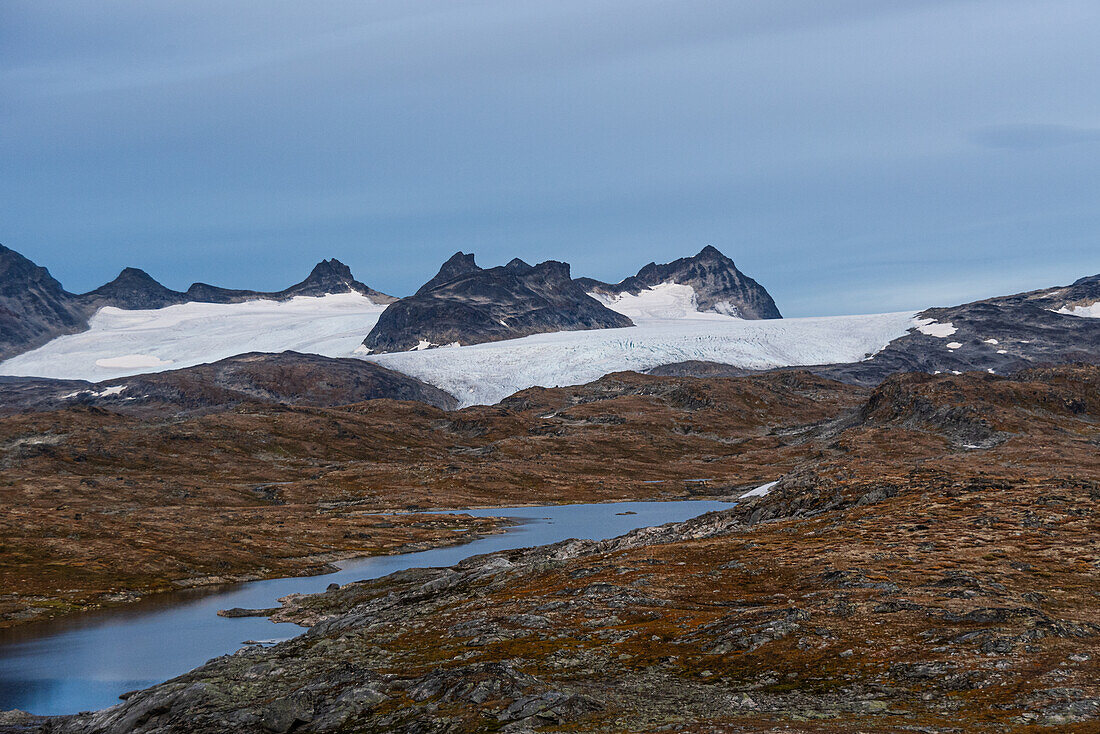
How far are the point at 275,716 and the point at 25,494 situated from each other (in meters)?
147

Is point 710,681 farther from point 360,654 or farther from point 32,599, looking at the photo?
point 32,599

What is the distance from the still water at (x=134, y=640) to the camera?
57219 mm

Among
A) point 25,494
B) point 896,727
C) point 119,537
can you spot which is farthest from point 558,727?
point 25,494

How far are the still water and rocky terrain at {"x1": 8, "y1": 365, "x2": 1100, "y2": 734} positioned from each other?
327 inches

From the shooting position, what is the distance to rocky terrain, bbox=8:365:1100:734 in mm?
30516

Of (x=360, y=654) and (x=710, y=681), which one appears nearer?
(x=710, y=681)

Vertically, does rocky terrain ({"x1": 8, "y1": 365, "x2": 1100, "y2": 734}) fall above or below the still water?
above

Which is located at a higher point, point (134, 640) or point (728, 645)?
point (728, 645)

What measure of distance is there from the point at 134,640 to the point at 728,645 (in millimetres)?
53572

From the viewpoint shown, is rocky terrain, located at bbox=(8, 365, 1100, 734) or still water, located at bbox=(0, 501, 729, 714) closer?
rocky terrain, located at bbox=(8, 365, 1100, 734)

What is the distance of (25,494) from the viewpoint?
517ft

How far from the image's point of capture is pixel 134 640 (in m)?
71.6

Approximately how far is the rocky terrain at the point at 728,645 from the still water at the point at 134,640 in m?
8.32

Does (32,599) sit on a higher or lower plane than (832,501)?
lower
